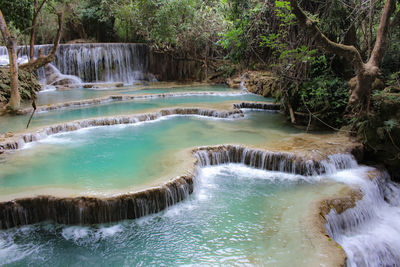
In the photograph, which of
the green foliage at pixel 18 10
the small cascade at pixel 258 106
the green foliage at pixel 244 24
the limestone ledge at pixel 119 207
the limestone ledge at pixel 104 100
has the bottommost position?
the limestone ledge at pixel 119 207

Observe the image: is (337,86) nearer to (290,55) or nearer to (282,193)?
(290,55)

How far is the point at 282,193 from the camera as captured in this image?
18.7 ft

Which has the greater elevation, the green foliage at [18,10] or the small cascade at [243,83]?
the green foliage at [18,10]

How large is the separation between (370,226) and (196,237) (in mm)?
3026

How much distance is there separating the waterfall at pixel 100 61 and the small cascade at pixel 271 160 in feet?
51.7

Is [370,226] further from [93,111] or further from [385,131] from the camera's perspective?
[93,111]

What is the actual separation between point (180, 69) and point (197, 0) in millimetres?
4846

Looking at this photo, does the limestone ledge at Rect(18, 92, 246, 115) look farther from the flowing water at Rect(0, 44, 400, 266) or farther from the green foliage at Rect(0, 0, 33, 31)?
the green foliage at Rect(0, 0, 33, 31)

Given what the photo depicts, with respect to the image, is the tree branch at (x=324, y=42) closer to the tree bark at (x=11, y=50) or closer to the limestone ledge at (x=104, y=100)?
the tree bark at (x=11, y=50)

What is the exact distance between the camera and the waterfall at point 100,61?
780 inches

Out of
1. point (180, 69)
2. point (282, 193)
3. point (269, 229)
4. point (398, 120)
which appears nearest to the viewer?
point (269, 229)

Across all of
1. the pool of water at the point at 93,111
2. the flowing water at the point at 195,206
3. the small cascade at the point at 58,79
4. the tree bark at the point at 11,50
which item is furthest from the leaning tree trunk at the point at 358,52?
the small cascade at the point at 58,79

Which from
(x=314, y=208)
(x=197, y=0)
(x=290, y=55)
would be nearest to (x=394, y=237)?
(x=314, y=208)

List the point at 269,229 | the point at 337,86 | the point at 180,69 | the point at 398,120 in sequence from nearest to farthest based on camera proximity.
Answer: the point at 269,229, the point at 398,120, the point at 337,86, the point at 180,69
